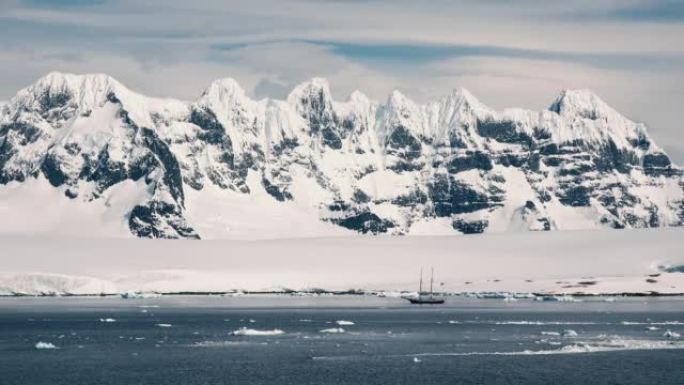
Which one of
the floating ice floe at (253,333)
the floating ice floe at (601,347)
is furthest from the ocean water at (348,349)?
the floating ice floe at (253,333)

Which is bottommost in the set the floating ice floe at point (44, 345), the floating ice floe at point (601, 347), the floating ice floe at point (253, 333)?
the floating ice floe at point (44, 345)

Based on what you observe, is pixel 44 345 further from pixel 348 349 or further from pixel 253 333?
pixel 348 349

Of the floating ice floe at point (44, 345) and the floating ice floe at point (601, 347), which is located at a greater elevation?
the floating ice floe at point (601, 347)

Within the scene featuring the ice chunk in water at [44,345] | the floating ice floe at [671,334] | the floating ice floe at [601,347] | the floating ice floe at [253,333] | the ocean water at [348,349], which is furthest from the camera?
the floating ice floe at [253,333]

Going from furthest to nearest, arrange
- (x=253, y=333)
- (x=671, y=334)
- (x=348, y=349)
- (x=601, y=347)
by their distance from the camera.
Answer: (x=253, y=333) < (x=671, y=334) < (x=348, y=349) < (x=601, y=347)

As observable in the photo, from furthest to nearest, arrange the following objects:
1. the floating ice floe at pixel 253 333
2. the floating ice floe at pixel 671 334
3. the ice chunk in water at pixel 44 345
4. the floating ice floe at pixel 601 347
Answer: the floating ice floe at pixel 253 333 < the floating ice floe at pixel 671 334 < the ice chunk in water at pixel 44 345 < the floating ice floe at pixel 601 347

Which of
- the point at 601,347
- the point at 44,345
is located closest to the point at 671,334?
the point at 601,347

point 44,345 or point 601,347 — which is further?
point 44,345

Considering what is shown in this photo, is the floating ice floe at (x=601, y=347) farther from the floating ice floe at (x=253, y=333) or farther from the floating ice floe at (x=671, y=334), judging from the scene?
the floating ice floe at (x=253, y=333)

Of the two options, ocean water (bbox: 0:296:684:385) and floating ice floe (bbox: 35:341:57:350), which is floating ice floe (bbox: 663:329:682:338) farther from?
floating ice floe (bbox: 35:341:57:350)
